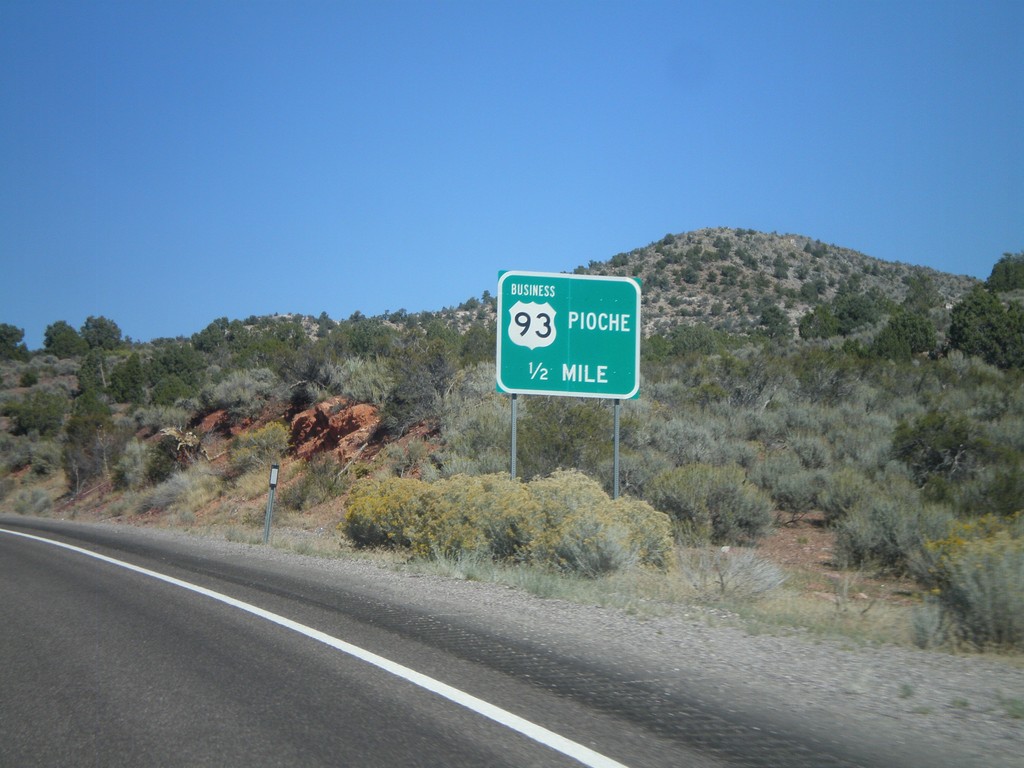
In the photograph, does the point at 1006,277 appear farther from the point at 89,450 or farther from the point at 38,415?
the point at 38,415

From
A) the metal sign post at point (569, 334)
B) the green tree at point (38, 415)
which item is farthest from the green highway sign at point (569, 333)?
the green tree at point (38, 415)

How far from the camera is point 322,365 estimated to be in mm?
35156

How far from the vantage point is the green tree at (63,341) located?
84.9 m

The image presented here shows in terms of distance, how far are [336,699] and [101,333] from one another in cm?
9483

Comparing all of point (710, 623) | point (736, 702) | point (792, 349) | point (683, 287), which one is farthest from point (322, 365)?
point (683, 287)

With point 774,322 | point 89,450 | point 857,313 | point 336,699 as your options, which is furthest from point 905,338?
point 89,450

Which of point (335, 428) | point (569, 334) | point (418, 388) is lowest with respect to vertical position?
point (335, 428)

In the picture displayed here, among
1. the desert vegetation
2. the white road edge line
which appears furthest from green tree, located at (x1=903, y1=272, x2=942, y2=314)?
the white road edge line

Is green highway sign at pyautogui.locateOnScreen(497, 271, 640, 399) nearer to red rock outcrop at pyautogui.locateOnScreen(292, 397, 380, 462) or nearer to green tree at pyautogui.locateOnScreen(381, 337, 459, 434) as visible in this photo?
green tree at pyautogui.locateOnScreen(381, 337, 459, 434)

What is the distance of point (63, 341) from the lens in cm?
8600

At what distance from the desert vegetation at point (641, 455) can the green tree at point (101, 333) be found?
Result: 31.1 meters

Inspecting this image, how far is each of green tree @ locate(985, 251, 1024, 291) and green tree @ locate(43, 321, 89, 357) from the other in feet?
258

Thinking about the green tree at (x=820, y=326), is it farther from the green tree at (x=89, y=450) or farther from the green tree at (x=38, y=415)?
the green tree at (x=38, y=415)

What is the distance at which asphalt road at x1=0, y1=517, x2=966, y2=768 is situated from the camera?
4715 millimetres
